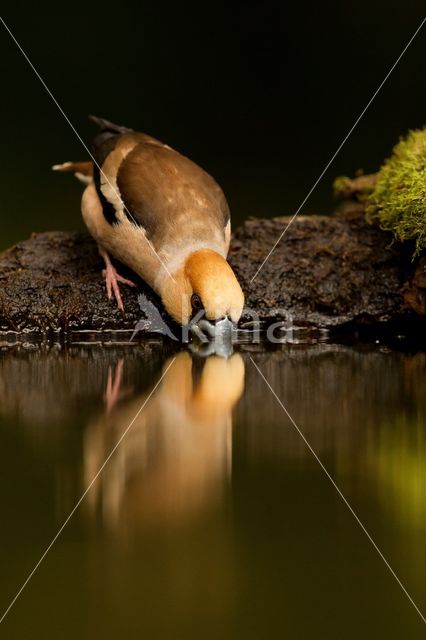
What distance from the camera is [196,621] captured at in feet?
5.11

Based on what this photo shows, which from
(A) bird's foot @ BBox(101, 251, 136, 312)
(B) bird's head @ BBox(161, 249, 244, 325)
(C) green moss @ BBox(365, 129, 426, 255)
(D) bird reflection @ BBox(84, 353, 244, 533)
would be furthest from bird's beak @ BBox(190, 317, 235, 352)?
(C) green moss @ BBox(365, 129, 426, 255)

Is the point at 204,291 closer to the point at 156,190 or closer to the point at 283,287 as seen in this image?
the point at 156,190

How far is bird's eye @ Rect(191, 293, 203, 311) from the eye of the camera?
4274mm

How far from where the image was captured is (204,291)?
4.16 metres

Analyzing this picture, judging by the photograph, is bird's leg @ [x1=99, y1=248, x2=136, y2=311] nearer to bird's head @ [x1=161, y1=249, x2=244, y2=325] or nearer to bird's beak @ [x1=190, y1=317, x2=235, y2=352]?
bird's head @ [x1=161, y1=249, x2=244, y2=325]

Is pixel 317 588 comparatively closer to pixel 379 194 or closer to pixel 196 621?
pixel 196 621

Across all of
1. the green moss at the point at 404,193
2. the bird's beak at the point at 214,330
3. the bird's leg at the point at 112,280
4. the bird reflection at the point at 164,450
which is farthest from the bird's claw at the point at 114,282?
the green moss at the point at 404,193

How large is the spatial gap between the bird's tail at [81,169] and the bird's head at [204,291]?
128 centimetres

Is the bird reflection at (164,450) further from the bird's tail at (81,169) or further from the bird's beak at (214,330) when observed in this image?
the bird's tail at (81,169)

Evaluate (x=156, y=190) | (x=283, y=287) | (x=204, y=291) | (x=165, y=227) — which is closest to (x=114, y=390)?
(x=204, y=291)

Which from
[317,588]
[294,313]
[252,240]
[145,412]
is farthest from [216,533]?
[252,240]

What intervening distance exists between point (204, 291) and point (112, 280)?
Answer: 1025mm

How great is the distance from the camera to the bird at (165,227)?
424cm

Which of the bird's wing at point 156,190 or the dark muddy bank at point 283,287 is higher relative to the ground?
the bird's wing at point 156,190
